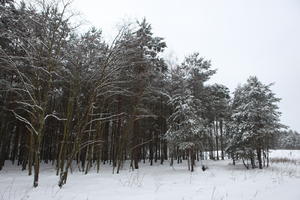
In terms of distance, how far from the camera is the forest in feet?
26.4

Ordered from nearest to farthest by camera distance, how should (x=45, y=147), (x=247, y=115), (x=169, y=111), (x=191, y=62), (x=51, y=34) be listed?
(x=51, y=34) < (x=247, y=115) < (x=191, y=62) < (x=169, y=111) < (x=45, y=147)

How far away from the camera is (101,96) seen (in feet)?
44.5

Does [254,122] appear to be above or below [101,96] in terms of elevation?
below

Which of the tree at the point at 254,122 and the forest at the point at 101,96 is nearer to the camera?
the forest at the point at 101,96

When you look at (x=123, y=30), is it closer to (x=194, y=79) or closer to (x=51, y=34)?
(x=51, y=34)

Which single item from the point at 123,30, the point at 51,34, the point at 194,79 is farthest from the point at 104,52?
the point at 194,79

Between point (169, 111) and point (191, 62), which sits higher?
point (191, 62)

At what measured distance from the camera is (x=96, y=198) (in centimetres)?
630

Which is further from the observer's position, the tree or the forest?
the tree

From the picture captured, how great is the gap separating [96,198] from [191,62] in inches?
632

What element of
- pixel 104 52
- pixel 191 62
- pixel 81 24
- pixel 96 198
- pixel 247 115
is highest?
pixel 191 62

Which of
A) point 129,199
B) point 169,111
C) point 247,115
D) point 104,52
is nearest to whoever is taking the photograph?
point 129,199

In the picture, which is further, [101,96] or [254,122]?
[254,122]

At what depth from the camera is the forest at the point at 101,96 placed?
804 centimetres
